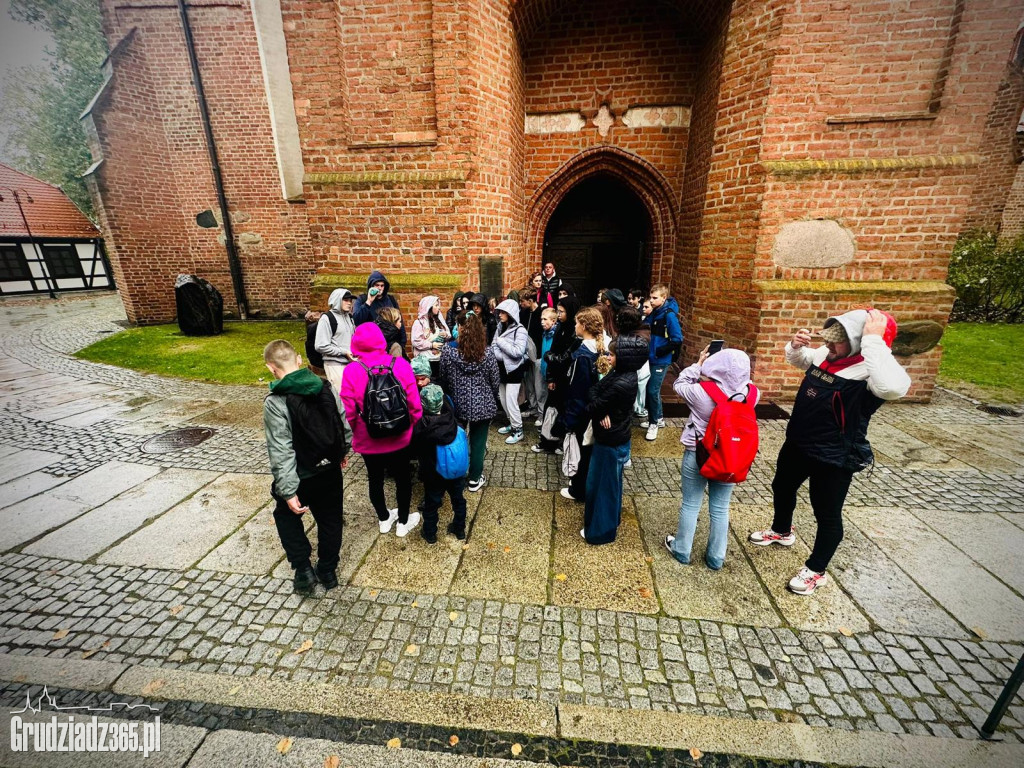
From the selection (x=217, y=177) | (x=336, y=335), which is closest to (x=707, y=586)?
(x=336, y=335)

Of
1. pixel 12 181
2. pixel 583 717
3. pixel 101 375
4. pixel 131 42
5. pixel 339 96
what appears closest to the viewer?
pixel 583 717

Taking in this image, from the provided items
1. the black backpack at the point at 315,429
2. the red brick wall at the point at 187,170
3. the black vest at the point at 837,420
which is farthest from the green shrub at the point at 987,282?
the red brick wall at the point at 187,170

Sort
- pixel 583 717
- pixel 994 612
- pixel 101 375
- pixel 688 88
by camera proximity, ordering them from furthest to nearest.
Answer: pixel 101 375, pixel 688 88, pixel 994 612, pixel 583 717

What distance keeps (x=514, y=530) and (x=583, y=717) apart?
5.30 ft

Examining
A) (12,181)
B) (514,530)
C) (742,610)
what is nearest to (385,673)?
(514,530)

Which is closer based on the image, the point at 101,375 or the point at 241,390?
the point at 241,390

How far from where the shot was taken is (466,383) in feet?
12.4

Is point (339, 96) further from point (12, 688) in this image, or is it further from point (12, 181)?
point (12, 181)

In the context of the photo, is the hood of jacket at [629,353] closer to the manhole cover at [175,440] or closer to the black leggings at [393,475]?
the black leggings at [393,475]

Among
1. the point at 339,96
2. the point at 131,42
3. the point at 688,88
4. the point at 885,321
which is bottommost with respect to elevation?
the point at 885,321

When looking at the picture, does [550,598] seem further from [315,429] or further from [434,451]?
[315,429]

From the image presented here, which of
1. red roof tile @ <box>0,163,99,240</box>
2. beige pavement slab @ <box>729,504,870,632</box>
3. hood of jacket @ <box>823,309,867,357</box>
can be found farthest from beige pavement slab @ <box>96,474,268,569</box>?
red roof tile @ <box>0,163,99,240</box>

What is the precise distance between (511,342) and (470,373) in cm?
114

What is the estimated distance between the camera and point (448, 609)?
2.99 m
